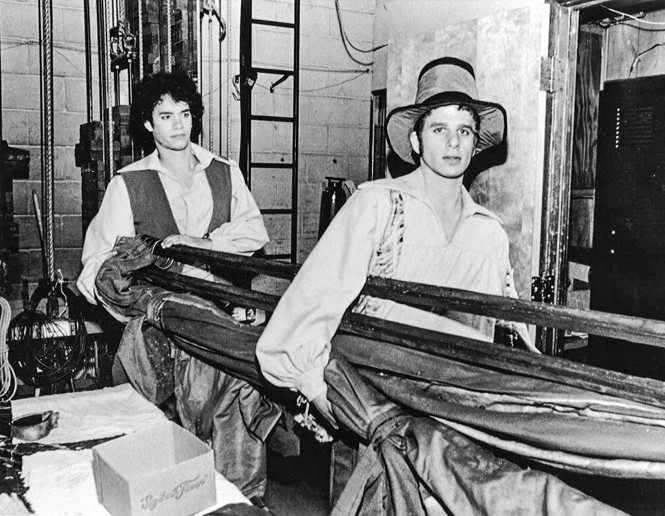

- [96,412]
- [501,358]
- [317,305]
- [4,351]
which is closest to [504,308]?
[501,358]

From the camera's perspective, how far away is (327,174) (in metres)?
6.02

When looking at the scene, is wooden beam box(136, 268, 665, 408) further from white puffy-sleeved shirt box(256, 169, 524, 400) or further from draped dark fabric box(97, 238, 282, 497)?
draped dark fabric box(97, 238, 282, 497)

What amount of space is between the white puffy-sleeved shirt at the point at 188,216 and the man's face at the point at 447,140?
1048 millimetres

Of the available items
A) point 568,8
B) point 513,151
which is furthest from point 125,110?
point 568,8

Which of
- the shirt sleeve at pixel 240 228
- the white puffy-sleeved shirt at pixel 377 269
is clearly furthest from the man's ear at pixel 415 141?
the shirt sleeve at pixel 240 228

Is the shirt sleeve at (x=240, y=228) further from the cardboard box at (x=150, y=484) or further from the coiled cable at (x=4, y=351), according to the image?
the cardboard box at (x=150, y=484)

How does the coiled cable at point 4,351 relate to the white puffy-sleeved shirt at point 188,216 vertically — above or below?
below

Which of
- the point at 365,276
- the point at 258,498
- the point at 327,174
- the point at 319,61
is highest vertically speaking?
the point at 319,61

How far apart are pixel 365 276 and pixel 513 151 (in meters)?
1.94

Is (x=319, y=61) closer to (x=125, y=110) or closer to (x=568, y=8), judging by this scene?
(x=125, y=110)

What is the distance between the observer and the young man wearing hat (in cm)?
151

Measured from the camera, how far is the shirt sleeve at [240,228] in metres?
2.68

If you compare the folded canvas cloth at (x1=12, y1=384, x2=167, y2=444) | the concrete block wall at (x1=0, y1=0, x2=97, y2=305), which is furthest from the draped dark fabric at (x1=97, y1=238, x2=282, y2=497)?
the concrete block wall at (x1=0, y1=0, x2=97, y2=305)

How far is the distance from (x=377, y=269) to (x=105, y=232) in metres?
1.26
